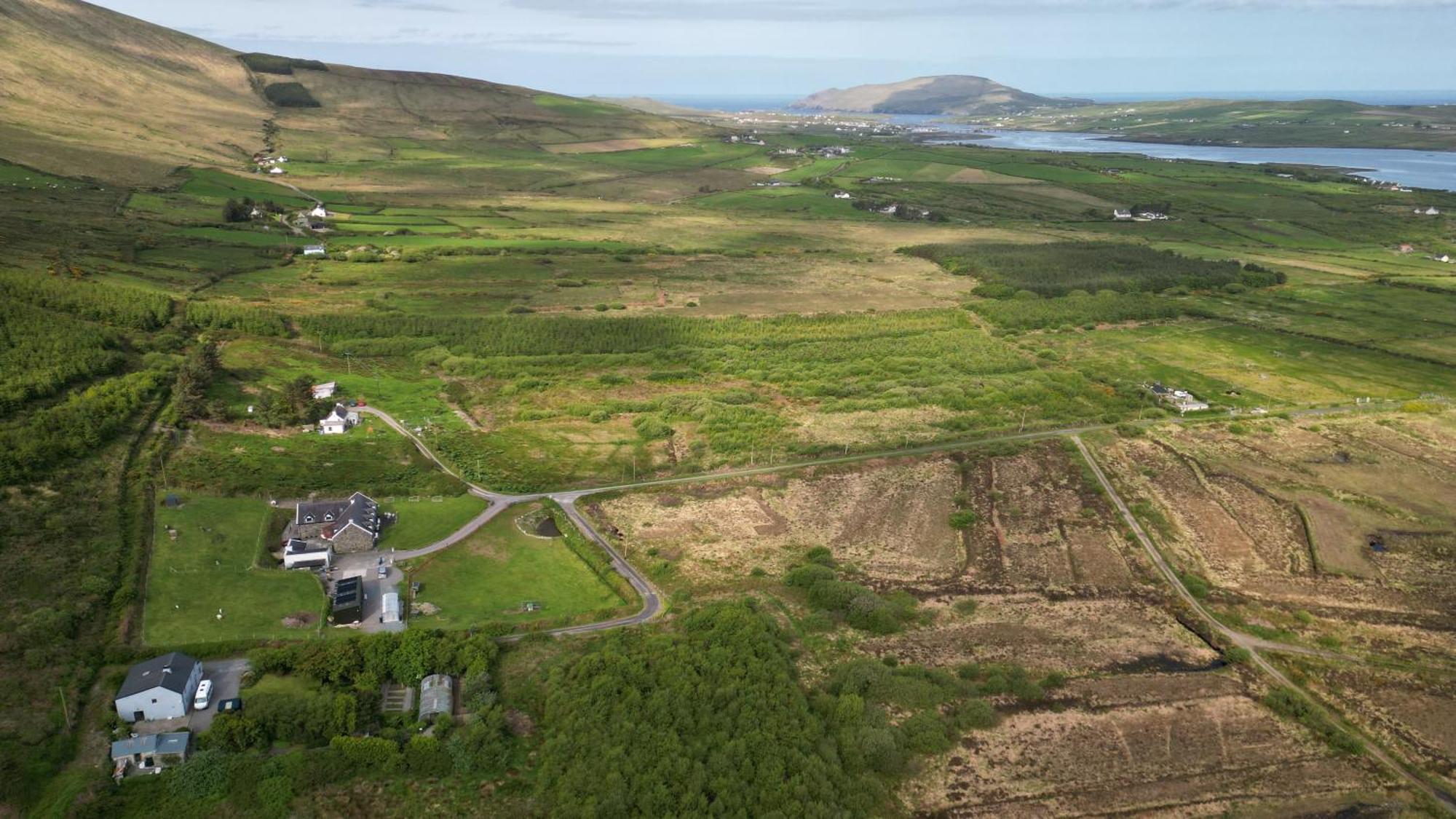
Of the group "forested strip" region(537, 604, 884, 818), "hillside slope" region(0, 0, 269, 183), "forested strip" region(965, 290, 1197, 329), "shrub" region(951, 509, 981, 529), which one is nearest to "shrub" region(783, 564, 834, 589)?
"forested strip" region(537, 604, 884, 818)

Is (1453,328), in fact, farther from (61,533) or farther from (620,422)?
(61,533)

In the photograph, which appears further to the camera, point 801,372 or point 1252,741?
point 801,372

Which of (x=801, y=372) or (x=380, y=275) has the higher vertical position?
(x=380, y=275)

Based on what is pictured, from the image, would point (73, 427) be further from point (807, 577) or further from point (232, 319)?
point (807, 577)

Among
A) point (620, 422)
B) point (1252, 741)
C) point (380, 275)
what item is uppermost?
point (380, 275)

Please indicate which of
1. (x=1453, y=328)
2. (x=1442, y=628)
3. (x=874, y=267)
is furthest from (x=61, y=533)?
(x=1453, y=328)

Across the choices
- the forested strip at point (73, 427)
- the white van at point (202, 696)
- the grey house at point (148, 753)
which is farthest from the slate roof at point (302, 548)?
the forested strip at point (73, 427)

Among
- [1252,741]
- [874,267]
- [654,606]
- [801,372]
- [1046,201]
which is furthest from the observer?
[1046,201]

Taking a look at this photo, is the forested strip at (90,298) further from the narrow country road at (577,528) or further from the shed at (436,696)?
the shed at (436,696)
